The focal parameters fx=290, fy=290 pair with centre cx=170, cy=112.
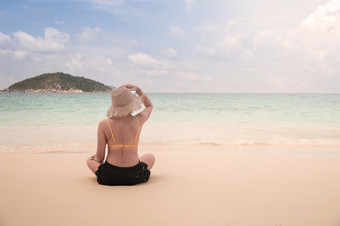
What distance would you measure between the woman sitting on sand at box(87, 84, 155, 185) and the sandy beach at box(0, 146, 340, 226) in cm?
15

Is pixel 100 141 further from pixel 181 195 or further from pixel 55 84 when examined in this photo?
pixel 55 84

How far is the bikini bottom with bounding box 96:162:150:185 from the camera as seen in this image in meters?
3.38

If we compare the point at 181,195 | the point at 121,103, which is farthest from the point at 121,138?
the point at 181,195

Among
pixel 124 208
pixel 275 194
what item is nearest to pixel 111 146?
pixel 124 208

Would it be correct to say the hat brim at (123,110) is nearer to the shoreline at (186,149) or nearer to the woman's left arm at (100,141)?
the woman's left arm at (100,141)

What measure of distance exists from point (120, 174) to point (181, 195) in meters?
0.75

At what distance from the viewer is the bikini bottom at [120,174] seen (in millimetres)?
3376

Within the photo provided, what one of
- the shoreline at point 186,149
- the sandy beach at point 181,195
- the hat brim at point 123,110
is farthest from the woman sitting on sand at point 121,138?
the shoreline at point 186,149

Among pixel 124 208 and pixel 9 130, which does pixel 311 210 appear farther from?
pixel 9 130

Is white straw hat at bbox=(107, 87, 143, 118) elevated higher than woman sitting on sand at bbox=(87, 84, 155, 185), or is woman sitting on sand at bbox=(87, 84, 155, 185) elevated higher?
white straw hat at bbox=(107, 87, 143, 118)

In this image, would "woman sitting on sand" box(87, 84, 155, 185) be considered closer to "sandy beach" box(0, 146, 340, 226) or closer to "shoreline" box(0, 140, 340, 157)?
"sandy beach" box(0, 146, 340, 226)

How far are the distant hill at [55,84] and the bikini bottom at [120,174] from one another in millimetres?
59507

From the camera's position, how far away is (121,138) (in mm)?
3344

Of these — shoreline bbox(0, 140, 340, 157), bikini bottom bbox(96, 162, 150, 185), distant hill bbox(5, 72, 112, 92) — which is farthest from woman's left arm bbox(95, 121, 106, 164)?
distant hill bbox(5, 72, 112, 92)
